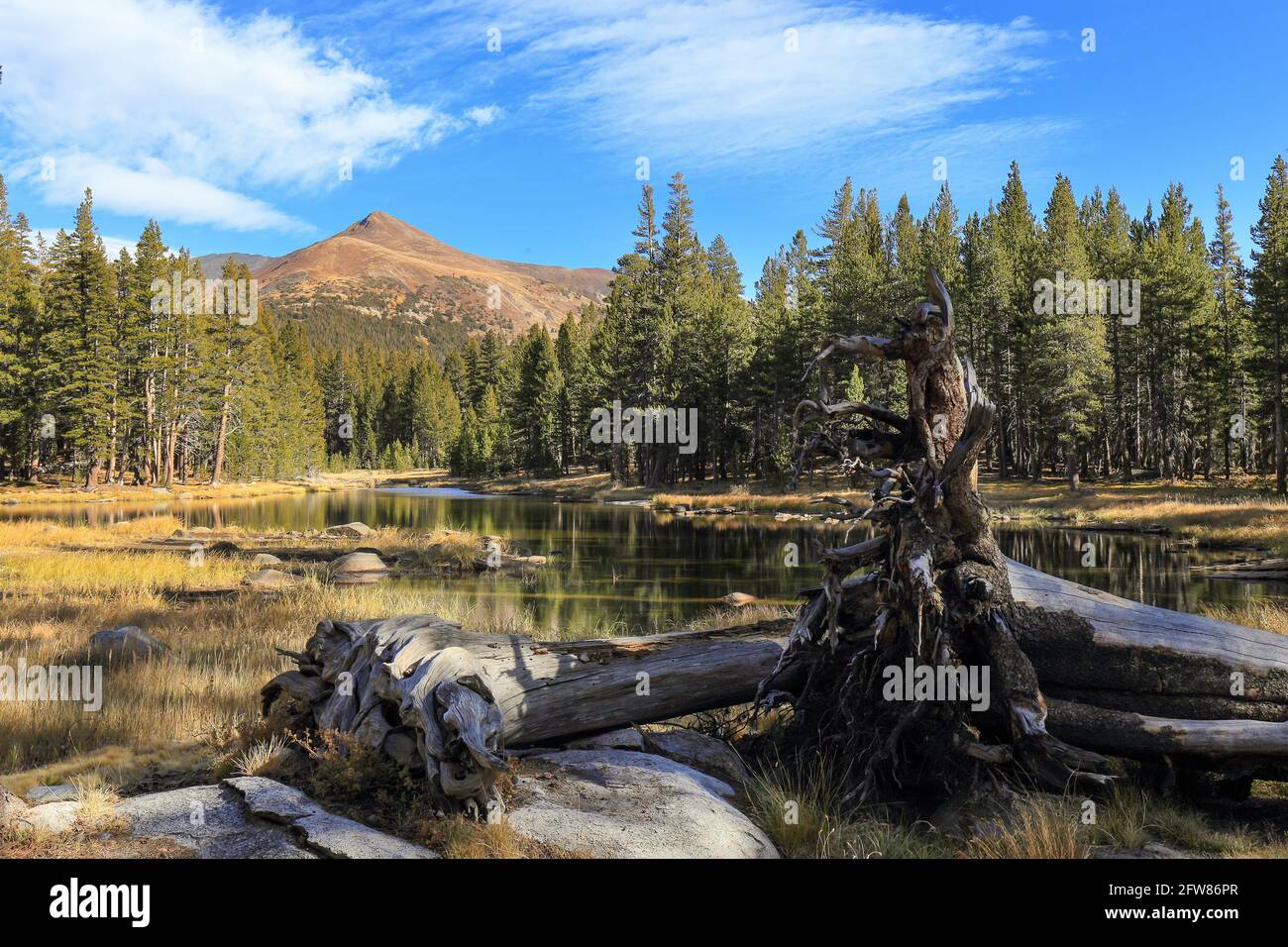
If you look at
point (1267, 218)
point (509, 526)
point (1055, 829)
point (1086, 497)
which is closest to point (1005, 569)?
point (1055, 829)

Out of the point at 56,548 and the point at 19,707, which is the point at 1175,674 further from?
the point at 56,548

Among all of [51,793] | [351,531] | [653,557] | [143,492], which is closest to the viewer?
[51,793]

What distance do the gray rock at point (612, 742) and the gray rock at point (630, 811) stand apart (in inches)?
16.5

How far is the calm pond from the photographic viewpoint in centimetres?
1997

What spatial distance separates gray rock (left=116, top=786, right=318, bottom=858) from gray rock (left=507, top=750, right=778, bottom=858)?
1.44 metres

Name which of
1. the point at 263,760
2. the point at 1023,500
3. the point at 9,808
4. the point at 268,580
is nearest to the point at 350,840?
the point at 263,760

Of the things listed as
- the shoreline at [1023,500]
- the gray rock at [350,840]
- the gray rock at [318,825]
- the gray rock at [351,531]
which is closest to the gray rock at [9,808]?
the gray rock at [318,825]

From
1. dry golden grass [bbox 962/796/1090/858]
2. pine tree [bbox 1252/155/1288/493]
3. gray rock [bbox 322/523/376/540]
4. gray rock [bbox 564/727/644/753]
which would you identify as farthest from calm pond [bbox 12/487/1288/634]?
pine tree [bbox 1252/155/1288/493]

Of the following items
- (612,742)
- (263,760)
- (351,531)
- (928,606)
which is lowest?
(351,531)

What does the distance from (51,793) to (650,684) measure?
4.58 m

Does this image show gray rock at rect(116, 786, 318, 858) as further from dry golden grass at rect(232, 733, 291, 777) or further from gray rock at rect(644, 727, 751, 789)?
gray rock at rect(644, 727, 751, 789)

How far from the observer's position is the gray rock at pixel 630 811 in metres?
5.01

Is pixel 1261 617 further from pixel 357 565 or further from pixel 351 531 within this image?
pixel 351 531

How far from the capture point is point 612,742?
6992 mm
